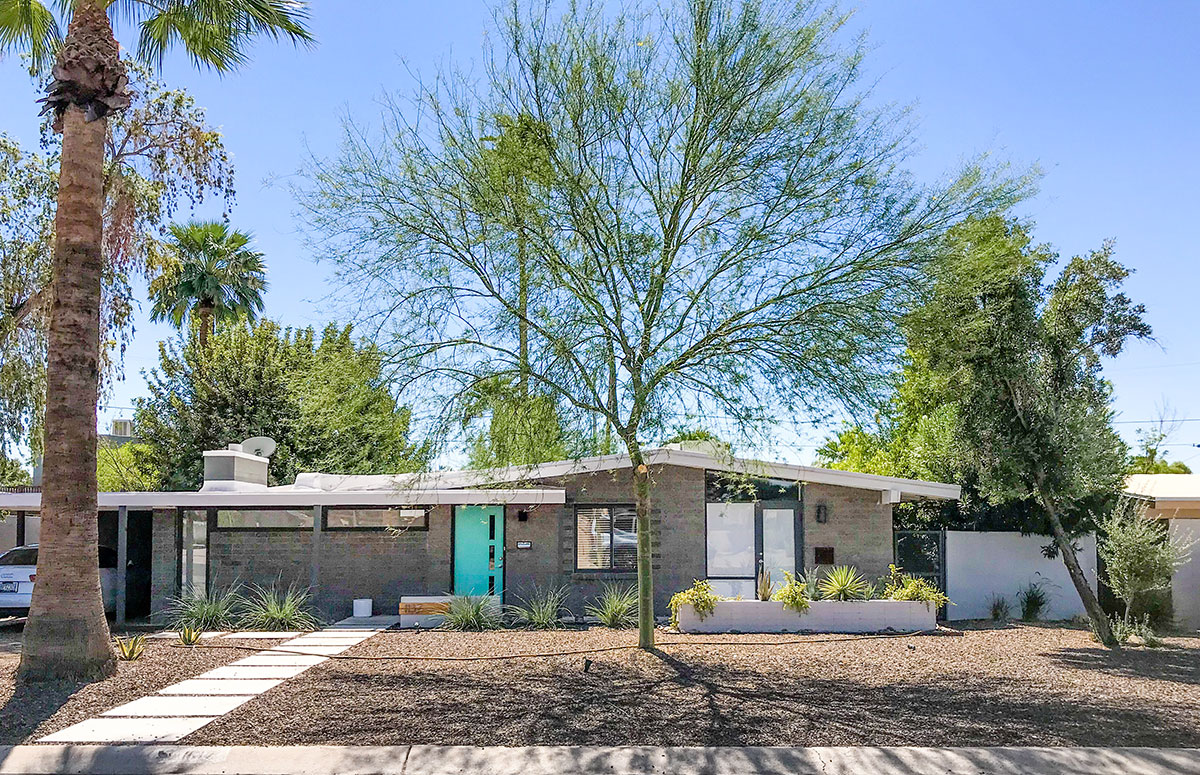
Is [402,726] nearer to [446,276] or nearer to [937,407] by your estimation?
[446,276]

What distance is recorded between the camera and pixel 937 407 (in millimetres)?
19984

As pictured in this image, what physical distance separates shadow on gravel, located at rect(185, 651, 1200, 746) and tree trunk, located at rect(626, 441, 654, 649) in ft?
4.45

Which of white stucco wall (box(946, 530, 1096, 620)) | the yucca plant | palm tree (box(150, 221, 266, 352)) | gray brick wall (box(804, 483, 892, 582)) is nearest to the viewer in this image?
the yucca plant

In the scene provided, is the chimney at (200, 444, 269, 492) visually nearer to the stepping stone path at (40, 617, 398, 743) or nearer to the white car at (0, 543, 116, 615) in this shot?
the white car at (0, 543, 116, 615)

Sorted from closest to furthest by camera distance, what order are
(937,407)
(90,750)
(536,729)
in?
(90,750) → (536,729) → (937,407)

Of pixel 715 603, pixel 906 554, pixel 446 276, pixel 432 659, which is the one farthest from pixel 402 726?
pixel 906 554

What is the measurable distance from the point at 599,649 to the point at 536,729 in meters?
4.89

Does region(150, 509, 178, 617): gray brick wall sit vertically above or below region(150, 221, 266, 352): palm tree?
below

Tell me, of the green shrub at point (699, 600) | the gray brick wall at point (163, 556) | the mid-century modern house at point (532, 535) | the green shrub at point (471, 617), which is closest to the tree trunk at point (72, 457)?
the green shrub at point (471, 617)

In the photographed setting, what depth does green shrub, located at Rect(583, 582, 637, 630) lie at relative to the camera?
16656 millimetres

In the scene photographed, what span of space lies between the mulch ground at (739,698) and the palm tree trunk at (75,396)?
7.55ft

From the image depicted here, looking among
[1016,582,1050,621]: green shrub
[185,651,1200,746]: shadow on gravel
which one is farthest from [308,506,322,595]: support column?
[1016,582,1050,621]: green shrub

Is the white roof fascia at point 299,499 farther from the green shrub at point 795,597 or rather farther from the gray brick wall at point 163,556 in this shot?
the green shrub at point 795,597

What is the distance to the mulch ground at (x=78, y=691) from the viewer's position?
9188 millimetres
